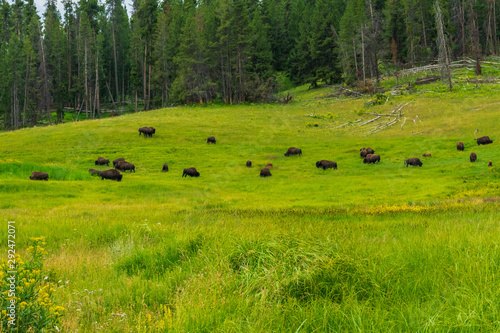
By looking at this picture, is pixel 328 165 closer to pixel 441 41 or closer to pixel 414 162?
pixel 414 162

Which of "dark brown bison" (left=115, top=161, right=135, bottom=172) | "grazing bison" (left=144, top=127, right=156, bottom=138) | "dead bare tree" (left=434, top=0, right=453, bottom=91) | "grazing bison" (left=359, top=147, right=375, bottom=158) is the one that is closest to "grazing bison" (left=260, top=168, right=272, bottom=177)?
"grazing bison" (left=359, top=147, right=375, bottom=158)

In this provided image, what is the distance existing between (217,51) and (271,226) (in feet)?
248

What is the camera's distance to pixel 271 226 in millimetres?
9125

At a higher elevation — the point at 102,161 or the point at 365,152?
the point at 102,161

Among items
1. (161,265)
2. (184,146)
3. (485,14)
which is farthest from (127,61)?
(161,265)

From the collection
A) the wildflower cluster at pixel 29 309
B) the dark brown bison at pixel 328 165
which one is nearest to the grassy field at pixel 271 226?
the wildflower cluster at pixel 29 309

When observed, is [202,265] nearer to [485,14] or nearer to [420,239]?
[420,239]

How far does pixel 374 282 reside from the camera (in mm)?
4613

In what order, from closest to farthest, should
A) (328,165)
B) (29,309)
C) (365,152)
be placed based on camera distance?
(29,309) < (328,165) < (365,152)

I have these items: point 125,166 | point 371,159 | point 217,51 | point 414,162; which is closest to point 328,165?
point 371,159

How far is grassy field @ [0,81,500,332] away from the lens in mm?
4117

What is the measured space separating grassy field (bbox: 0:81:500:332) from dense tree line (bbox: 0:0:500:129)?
30574 mm

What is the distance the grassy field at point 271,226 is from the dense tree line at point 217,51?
30.6m

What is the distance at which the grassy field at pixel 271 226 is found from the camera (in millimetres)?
4117
